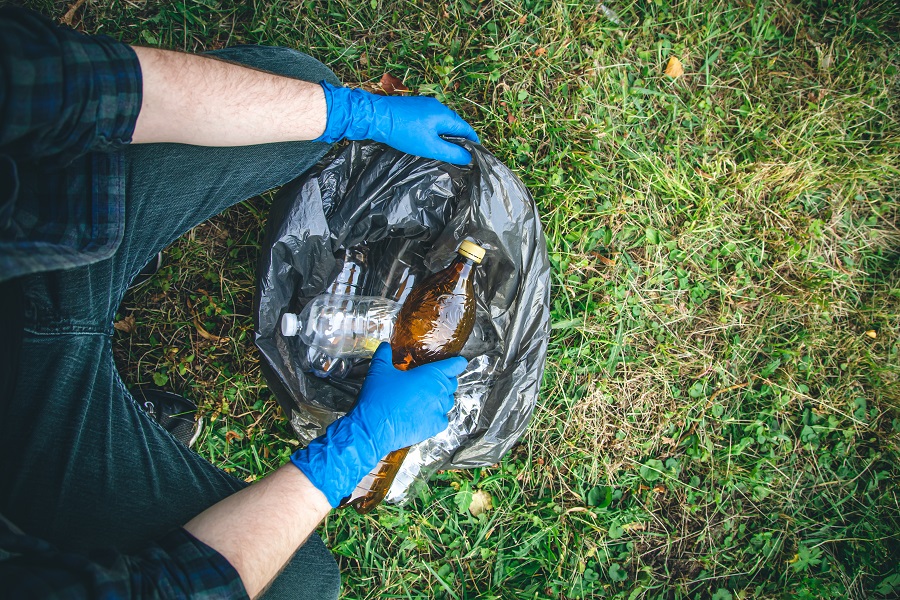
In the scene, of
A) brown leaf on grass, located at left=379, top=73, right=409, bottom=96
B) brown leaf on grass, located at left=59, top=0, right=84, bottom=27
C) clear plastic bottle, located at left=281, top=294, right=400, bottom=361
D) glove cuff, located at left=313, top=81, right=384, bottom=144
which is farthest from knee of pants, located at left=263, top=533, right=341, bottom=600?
brown leaf on grass, located at left=59, top=0, right=84, bottom=27

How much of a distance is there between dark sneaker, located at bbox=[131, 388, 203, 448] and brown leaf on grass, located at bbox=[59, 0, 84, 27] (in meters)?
1.61

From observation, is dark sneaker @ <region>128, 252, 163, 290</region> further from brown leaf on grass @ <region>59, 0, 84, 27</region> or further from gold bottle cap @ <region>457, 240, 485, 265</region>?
gold bottle cap @ <region>457, 240, 485, 265</region>

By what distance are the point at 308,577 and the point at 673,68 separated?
2.55 m

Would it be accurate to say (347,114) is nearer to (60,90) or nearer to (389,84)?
(389,84)

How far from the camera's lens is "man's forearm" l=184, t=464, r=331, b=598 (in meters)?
1.25

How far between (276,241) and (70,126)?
69 centimetres

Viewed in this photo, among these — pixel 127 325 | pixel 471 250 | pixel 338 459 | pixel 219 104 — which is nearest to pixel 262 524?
pixel 338 459

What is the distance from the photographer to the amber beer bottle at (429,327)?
1.87m

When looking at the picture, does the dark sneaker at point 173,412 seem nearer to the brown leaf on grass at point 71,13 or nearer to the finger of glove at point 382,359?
the finger of glove at point 382,359

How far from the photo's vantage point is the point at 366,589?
2.13 m

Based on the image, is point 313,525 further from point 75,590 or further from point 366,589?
point 366,589

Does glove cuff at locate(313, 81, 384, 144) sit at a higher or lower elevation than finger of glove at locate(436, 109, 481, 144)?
higher

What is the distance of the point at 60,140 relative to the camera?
1.21 metres

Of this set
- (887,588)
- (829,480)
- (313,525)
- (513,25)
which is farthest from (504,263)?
(887,588)
